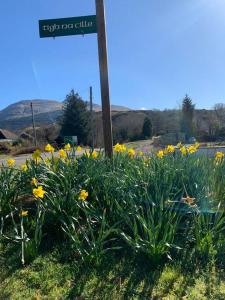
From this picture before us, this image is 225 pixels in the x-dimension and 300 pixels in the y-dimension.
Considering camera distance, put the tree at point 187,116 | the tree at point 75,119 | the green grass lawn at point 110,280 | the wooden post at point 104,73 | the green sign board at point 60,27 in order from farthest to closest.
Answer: the tree at point 187,116 < the tree at point 75,119 < the wooden post at point 104,73 < the green sign board at point 60,27 < the green grass lawn at point 110,280

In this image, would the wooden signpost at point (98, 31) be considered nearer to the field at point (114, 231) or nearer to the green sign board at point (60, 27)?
the green sign board at point (60, 27)

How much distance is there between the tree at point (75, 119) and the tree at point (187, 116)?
14367 millimetres

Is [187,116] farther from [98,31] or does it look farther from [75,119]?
[98,31]

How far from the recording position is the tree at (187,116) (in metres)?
51.9

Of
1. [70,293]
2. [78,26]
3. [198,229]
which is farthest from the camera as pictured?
[78,26]

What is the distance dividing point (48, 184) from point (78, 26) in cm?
272

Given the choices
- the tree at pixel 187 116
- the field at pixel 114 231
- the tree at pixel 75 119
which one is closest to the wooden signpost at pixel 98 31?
the field at pixel 114 231

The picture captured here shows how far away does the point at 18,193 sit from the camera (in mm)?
4789

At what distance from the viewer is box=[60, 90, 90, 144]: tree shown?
43094mm

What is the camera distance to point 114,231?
3.95 metres

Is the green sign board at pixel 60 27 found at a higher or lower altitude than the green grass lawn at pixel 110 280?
higher

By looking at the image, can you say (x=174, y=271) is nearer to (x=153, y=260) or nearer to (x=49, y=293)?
(x=153, y=260)

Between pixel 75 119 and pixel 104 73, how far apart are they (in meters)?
37.2

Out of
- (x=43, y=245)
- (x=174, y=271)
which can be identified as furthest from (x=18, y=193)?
(x=174, y=271)
